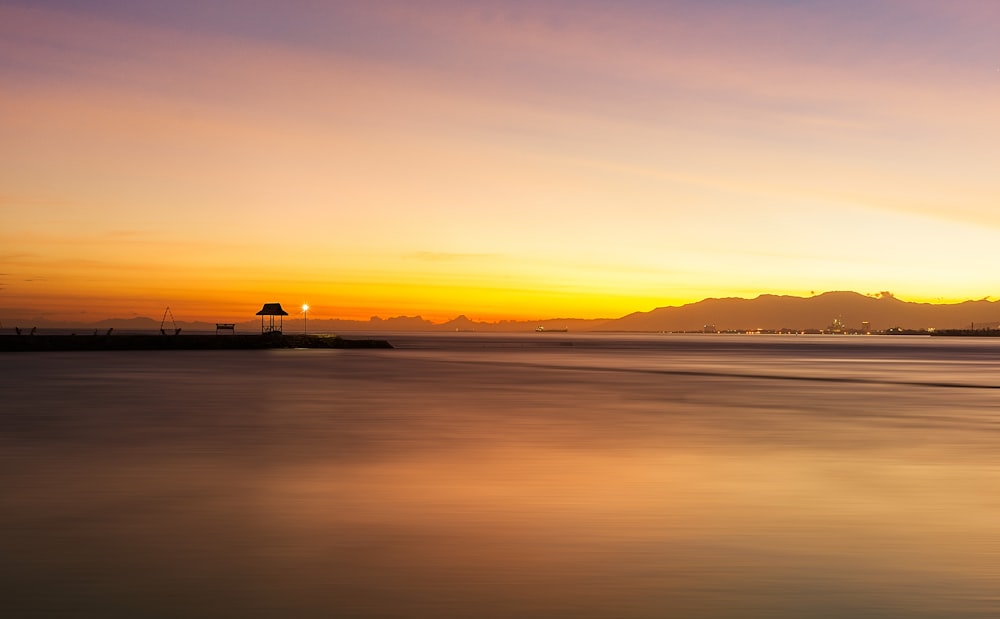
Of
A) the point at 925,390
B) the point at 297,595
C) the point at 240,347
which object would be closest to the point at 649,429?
the point at 297,595

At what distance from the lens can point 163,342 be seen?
109m

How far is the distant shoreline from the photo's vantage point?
3831 inches

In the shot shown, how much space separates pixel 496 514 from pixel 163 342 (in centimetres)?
10394

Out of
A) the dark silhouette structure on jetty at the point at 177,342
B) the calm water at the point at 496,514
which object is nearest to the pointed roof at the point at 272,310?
the dark silhouette structure on jetty at the point at 177,342

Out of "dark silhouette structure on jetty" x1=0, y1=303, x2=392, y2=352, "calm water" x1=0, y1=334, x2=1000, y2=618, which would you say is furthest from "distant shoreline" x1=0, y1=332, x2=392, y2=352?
"calm water" x1=0, y1=334, x2=1000, y2=618

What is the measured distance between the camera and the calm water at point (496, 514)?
8.80 m

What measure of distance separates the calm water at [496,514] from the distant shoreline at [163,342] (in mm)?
75282

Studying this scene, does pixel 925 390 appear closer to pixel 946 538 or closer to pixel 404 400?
pixel 404 400

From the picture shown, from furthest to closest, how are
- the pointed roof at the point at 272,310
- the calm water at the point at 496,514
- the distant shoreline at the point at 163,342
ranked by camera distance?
the pointed roof at the point at 272,310, the distant shoreline at the point at 163,342, the calm water at the point at 496,514

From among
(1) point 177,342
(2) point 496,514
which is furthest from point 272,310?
(2) point 496,514

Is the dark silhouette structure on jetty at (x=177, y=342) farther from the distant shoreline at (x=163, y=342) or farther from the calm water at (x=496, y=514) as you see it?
the calm water at (x=496, y=514)

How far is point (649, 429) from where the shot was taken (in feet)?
85.3

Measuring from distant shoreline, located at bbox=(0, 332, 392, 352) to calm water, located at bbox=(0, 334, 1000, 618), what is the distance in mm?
75282

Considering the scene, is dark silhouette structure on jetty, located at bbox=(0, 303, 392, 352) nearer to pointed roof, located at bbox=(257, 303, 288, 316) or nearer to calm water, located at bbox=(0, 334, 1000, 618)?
pointed roof, located at bbox=(257, 303, 288, 316)
